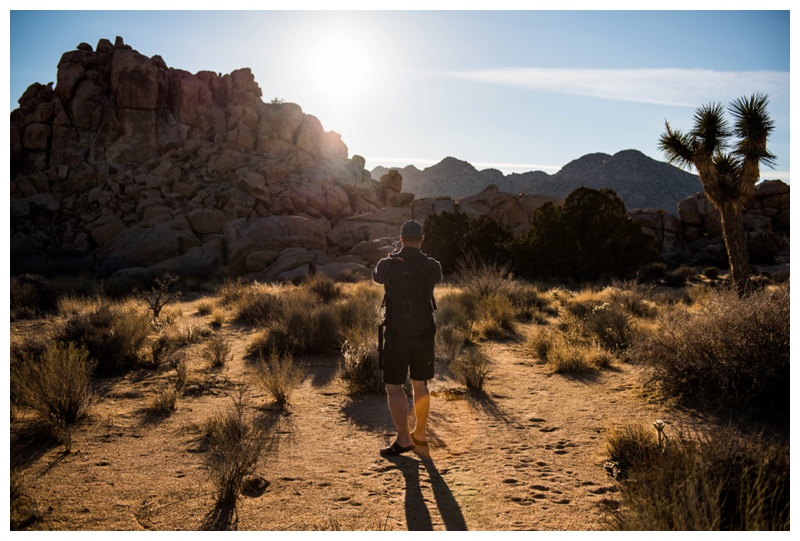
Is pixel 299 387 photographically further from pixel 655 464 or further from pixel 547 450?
pixel 655 464

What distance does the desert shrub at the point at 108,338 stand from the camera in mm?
8383

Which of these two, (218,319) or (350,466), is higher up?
(218,319)

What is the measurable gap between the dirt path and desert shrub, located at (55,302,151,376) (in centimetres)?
104

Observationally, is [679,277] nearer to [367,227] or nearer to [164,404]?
[367,227]

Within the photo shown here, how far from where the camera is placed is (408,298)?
5152 millimetres

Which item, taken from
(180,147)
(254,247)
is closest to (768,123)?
(254,247)

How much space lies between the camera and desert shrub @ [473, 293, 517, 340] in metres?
11.7

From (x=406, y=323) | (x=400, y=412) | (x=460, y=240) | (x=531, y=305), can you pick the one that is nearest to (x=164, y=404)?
(x=400, y=412)

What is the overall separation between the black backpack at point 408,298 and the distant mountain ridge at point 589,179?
194ft

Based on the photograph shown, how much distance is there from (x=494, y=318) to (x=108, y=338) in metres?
8.21

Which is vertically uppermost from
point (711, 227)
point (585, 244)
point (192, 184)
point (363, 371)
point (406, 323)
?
point (192, 184)

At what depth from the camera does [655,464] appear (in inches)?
149

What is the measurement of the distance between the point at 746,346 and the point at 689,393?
2.88ft

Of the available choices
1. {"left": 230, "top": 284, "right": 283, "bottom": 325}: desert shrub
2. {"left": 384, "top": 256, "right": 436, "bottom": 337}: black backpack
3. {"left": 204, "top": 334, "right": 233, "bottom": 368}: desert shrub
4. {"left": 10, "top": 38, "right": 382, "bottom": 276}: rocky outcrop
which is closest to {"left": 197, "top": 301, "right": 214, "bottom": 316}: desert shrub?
{"left": 230, "top": 284, "right": 283, "bottom": 325}: desert shrub
